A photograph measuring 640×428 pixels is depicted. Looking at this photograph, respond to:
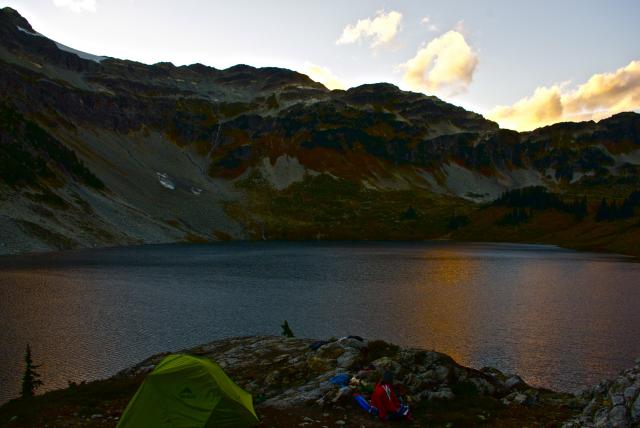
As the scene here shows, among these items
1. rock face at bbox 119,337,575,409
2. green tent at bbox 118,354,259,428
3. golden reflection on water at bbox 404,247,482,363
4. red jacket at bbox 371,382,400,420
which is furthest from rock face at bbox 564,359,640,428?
golden reflection on water at bbox 404,247,482,363

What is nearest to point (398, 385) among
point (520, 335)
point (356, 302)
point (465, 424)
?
point (465, 424)

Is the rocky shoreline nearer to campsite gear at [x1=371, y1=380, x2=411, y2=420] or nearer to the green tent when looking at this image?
campsite gear at [x1=371, y1=380, x2=411, y2=420]

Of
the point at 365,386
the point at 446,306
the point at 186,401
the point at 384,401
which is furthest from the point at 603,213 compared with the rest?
the point at 186,401

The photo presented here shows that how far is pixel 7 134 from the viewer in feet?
534

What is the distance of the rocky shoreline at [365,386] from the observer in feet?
66.7

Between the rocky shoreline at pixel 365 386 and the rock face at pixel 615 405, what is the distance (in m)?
0.04

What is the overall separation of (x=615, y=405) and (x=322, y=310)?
42.9m

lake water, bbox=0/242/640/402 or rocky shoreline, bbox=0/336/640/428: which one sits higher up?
rocky shoreline, bbox=0/336/640/428

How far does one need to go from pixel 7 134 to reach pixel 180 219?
62.5m

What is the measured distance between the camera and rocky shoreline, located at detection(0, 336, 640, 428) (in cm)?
2033

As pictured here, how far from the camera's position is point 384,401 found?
20688 millimetres

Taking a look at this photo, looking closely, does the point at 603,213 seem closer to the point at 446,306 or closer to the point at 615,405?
the point at 446,306

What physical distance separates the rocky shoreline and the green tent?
1871 millimetres

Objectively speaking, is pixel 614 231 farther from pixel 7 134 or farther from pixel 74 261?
pixel 7 134
